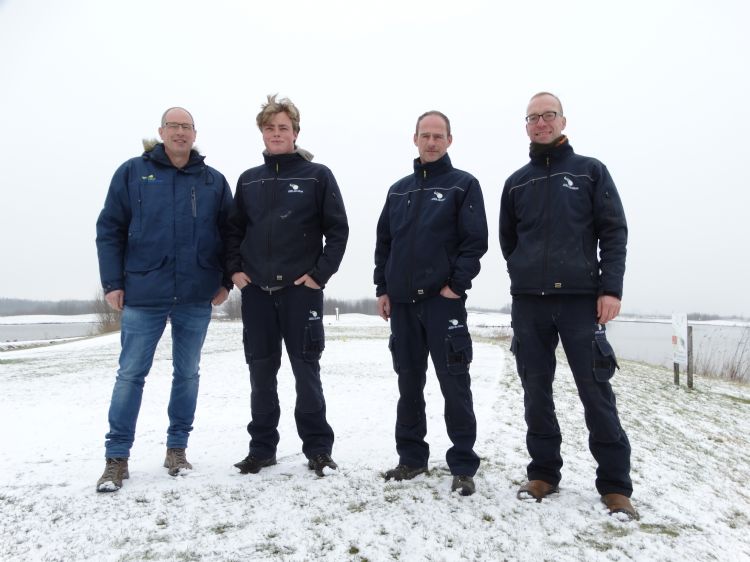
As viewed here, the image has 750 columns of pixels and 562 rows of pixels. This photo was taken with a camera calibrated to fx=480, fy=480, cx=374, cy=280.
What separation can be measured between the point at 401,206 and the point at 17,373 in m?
11.7

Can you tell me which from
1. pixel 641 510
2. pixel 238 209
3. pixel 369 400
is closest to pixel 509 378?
pixel 369 400

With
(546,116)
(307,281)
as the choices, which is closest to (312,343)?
(307,281)

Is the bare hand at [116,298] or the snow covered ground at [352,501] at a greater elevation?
the bare hand at [116,298]

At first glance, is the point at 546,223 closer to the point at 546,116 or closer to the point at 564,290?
the point at 564,290

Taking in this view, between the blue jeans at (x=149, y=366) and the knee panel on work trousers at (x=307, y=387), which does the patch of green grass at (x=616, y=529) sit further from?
the blue jeans at (x=149, y=366)

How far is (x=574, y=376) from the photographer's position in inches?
136

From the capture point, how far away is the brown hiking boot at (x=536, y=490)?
11.0 ft

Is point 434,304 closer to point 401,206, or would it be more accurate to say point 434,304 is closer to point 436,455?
point 401,206

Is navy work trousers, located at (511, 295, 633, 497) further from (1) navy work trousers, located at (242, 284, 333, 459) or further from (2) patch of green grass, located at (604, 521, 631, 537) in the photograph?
(1) navy work trousers, located at (242, 284, 333, 459)

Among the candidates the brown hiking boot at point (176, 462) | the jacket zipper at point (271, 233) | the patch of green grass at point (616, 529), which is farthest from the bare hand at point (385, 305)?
the patch of green grass at point (616, 529)

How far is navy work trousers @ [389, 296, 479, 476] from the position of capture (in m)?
3.54

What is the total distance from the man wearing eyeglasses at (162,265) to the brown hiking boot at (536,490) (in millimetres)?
2579

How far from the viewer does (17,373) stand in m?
11.3

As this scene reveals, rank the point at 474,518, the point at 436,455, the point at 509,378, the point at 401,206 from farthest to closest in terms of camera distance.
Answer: the point at 509,378 → the point at 436,455 → the point at 401,206 → the point at 474,518
